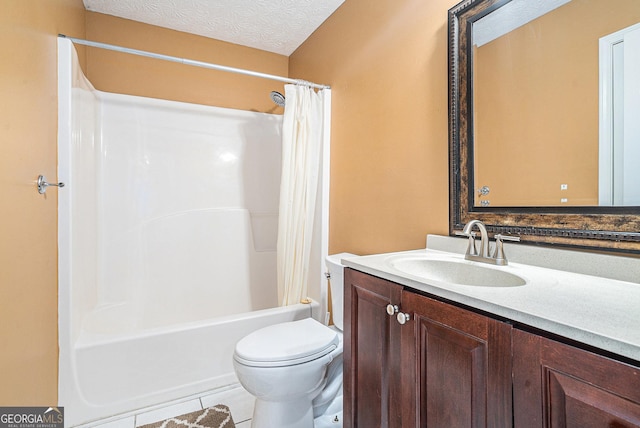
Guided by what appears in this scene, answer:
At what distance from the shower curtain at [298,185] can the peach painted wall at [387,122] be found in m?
0.14

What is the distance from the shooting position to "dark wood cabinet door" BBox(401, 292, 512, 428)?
1.98 ft

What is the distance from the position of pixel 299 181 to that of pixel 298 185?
0.03 meters

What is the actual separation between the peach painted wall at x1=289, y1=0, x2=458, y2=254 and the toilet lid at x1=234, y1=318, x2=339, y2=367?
0.57 meters

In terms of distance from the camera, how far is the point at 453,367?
69 cm

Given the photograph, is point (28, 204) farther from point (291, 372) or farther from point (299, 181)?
point (299, 181)

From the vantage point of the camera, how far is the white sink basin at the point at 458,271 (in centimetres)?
95

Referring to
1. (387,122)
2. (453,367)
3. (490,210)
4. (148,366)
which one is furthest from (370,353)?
(148,366)

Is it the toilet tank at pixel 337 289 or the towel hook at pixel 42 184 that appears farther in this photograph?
the toilet tank at pixel 337 289

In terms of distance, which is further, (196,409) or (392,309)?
(196,409)

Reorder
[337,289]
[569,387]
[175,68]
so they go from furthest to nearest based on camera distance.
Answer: [175,68], [337,289], [569,387]

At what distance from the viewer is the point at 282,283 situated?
2109 millimetres

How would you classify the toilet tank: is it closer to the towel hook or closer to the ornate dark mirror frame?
the ornate dark mirror frame

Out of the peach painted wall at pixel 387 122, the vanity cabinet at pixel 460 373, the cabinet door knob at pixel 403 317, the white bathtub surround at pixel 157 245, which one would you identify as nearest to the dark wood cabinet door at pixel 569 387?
the vanity cabinet at pixel 460 373

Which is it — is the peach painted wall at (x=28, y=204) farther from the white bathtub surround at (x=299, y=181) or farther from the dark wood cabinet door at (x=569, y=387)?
the dark wood cabinet door at (x=569, y=387)
